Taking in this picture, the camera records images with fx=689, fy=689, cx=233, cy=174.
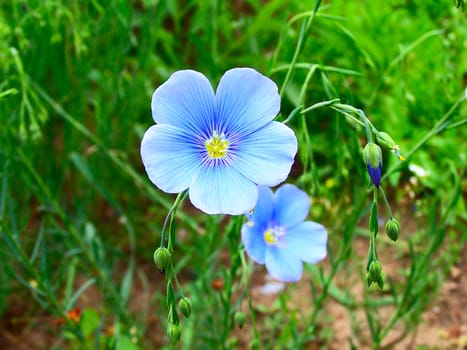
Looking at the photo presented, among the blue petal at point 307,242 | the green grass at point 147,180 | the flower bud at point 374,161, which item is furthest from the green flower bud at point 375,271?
the green grass at point 147,180

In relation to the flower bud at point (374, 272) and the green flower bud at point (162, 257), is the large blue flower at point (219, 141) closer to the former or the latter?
the green flower bud at point (162, 257)

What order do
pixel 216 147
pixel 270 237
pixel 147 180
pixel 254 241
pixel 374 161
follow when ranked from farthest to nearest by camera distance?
pixel 147 180 < pixel 270 237 < pixel 254 241 < pixel 216 147 < pixel 374 161

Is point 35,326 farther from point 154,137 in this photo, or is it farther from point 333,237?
point 154,137

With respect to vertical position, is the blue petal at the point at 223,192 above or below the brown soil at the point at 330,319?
above

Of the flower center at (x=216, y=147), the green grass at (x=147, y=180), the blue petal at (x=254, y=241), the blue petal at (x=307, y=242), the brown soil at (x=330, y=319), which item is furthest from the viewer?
the brown soil at (x=330, y=319)

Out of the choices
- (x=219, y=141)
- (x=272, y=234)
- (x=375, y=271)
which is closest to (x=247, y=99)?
(x=219, y=141)

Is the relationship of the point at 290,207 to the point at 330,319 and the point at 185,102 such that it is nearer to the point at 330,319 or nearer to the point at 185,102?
the point at 185,102
